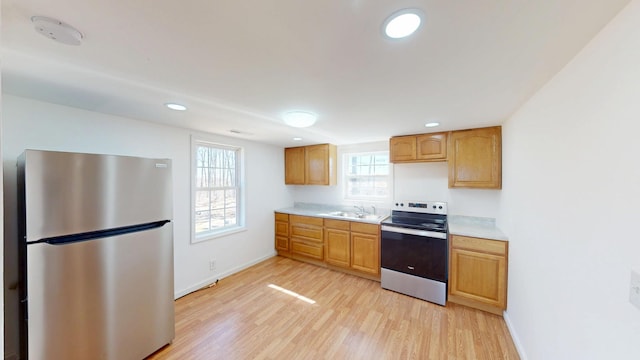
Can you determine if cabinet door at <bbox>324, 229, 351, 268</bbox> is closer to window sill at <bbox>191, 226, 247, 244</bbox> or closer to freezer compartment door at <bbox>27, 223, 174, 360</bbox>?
window sill at <bbox>191, 226, 247, 244</bbox>

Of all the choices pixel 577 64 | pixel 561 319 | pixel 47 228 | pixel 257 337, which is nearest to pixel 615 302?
pixel 561 319

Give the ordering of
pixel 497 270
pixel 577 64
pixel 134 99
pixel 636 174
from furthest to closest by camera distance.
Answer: pixel 497 270
pixel 134 99
pixel 577 64
pixel 636 174

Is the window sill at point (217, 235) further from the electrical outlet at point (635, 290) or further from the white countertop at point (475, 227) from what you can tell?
the electrical outlet at point (635, 290)

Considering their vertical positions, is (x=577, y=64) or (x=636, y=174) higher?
(x=577, y=64)

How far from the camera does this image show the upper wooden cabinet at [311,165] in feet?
13.2

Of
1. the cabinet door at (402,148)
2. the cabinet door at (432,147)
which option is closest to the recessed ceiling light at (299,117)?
the cabinet door at (402,148)

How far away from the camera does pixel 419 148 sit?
Answer: 319cm

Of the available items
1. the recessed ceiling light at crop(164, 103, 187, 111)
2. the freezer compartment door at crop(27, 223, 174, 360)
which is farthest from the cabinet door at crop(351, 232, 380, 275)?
the recessed ceiling light at crop(164, 103, 187, 111)

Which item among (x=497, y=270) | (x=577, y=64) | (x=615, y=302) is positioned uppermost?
(x=577, y=64)

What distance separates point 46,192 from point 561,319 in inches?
126

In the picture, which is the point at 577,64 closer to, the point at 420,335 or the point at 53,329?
the point at 420,335

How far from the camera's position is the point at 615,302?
3.19ft

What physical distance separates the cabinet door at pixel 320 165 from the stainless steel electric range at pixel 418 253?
127 centimetres

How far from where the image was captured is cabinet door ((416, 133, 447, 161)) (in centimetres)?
302
